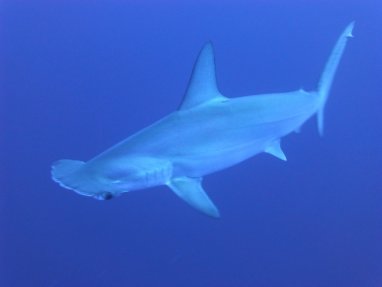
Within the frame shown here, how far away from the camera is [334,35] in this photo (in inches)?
314

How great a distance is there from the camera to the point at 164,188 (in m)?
5.82

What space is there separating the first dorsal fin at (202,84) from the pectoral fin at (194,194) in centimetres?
46

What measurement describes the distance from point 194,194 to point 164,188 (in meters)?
2.91

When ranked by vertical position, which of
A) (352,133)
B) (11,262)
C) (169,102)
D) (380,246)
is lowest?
(380,246)

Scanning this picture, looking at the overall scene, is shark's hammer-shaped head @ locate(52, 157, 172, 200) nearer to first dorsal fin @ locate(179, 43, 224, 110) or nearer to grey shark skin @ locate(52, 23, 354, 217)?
grey shark skin @ locate(52, 23, 354, 217)

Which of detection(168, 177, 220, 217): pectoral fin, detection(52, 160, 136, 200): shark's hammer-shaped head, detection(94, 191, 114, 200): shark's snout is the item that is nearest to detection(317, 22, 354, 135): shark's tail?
detection(168, 177, 220, 217): pectoral fin

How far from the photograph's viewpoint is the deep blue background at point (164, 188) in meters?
5.62

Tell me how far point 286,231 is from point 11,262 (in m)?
3.24

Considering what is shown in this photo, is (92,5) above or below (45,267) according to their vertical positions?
above

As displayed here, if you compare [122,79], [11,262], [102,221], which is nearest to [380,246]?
[102,221]

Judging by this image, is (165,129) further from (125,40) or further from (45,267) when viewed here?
(125,40)

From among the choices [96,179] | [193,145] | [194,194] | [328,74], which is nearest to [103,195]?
[96,179]

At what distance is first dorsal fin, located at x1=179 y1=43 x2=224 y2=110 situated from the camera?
3074 millimetres

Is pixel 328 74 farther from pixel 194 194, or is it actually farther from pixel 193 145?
pixel 194 194
